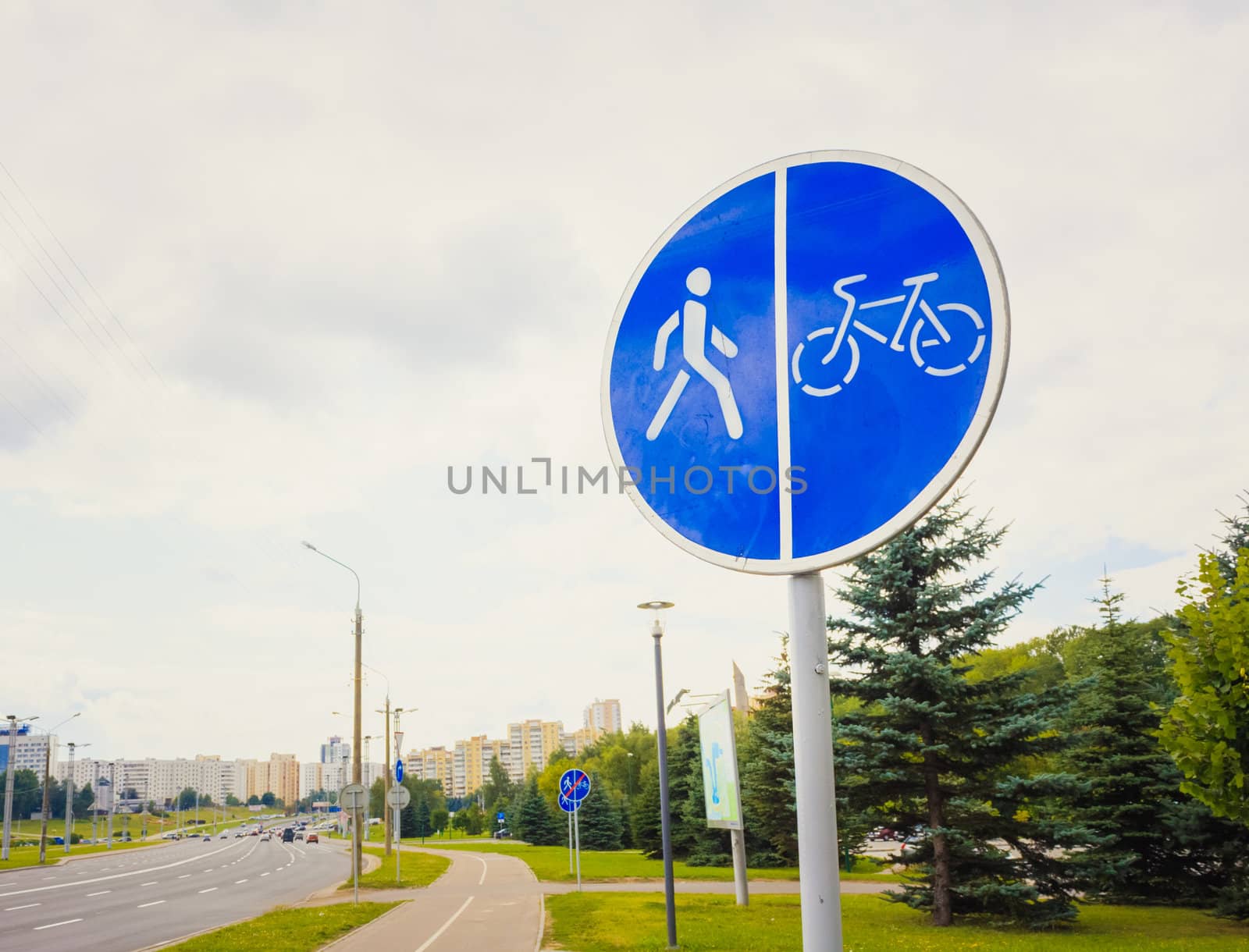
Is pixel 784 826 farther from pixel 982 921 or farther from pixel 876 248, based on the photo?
pixel 876 248

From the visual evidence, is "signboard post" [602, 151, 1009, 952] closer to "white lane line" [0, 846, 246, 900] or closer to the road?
the road

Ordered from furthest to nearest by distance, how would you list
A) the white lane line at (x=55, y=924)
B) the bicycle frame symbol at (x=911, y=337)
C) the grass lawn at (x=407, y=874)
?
the grass lawn at (x=407, y=874) → the white lane line at (x=55, y=924) → the bicycle frame symbol at (x=911, y=337)

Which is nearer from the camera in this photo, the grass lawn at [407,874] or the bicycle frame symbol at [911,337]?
the bicycle frame symbol at [911,337]

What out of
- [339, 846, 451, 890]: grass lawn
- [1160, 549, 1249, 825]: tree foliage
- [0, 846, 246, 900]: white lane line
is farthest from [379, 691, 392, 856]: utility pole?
[1160, 549, 1249, 825]: tree foliage

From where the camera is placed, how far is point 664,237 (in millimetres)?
2355

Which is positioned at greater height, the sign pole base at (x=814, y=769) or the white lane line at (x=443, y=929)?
the sign pole base at (x=814, y=769)

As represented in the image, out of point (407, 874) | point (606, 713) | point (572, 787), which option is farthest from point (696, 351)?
point (606, 713)

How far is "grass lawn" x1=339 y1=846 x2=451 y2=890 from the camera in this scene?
2798cm

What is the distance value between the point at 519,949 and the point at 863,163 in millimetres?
15019

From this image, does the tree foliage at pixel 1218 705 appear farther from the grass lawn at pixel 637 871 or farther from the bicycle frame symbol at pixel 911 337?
the grass lawn at pixel 637 871

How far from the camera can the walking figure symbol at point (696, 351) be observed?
82.9 inches

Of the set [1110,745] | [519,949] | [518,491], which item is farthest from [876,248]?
[1110,745]

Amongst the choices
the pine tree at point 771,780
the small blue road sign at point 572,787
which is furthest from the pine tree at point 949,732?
the small blue road sign at point 572,787

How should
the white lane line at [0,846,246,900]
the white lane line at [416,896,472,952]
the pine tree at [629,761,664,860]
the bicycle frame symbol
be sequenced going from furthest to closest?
the pine tree at [629,761,664,860], the white lane line at [0,846,246,900], the white lane line at [416,896,472,952], the bicycle frame symbol
